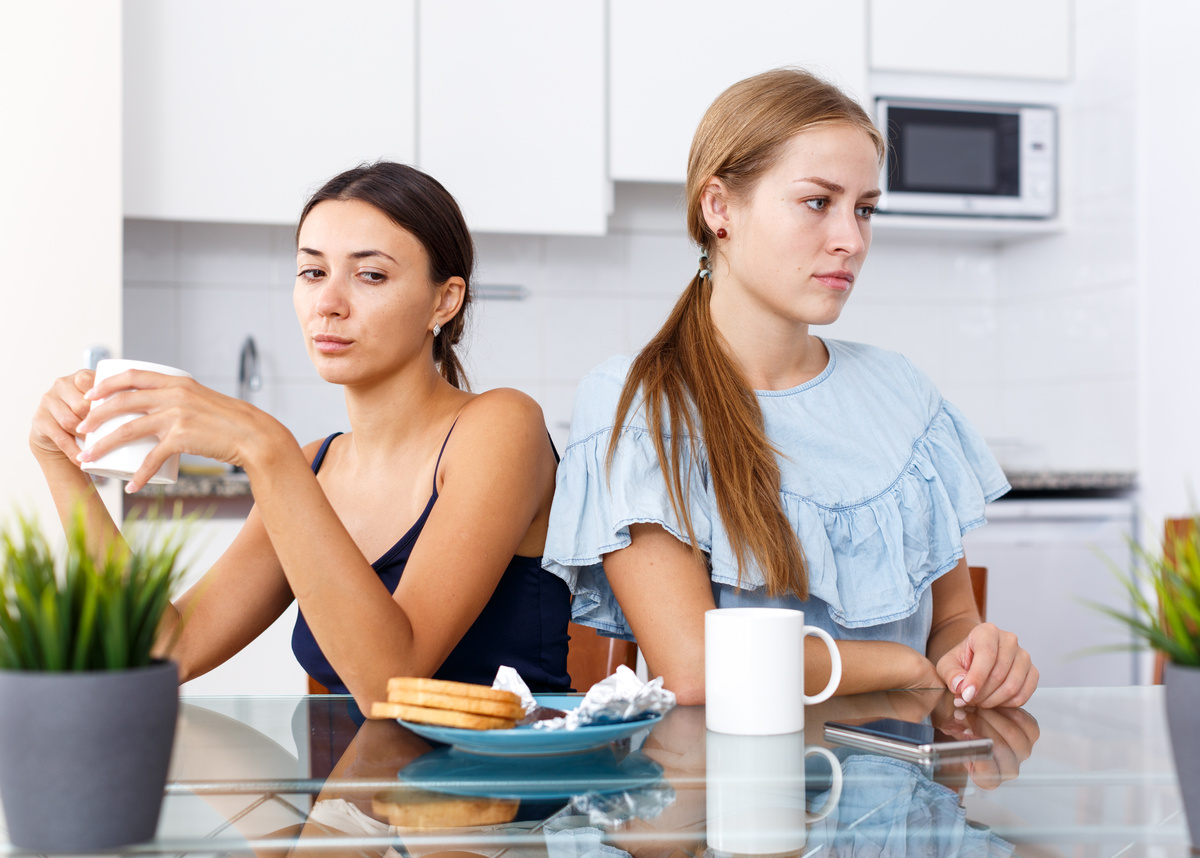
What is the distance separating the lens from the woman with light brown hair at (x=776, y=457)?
1.12 metres

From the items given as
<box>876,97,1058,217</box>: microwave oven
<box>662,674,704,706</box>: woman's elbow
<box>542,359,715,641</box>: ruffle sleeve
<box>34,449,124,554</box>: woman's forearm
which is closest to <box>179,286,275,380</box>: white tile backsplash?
<box>876,97,1058,217</box>: microwave oven

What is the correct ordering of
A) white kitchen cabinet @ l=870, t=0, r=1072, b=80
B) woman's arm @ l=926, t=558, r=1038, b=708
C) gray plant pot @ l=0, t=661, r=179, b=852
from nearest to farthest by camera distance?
gray plant pot @ l=0, t=661, r=179, b=852
woman's arm @ l=926, t=558, r=1038, b=708
white kitchen cabinet @ l=870, t=0, r=1072, b=80

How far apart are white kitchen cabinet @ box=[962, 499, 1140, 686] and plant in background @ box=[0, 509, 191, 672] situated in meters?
2.38

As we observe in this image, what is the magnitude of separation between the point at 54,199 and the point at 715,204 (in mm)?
1635

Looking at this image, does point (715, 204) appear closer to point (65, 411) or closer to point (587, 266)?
point (65, 411)

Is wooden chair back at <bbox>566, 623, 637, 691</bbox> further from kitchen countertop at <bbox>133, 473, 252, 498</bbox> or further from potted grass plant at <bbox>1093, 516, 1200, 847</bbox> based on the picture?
kitchen countertop at <bbox>133, 473, 252, 498</bbox>

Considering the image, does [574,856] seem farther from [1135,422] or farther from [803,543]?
[1135,422]

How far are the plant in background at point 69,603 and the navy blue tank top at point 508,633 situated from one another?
63cm

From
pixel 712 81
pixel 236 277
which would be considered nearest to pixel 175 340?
pixel 236 277

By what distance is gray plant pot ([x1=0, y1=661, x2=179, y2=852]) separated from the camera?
0.51 metres

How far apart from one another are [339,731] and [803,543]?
1.85 feet

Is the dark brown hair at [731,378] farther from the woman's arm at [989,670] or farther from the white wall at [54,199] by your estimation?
the white wall at [54,199]

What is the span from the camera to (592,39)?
2.78 meters

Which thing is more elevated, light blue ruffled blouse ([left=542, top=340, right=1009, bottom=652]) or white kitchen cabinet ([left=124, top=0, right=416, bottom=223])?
white kitchen cabinet ([left=124, top=0, right=416, bottom=223])
